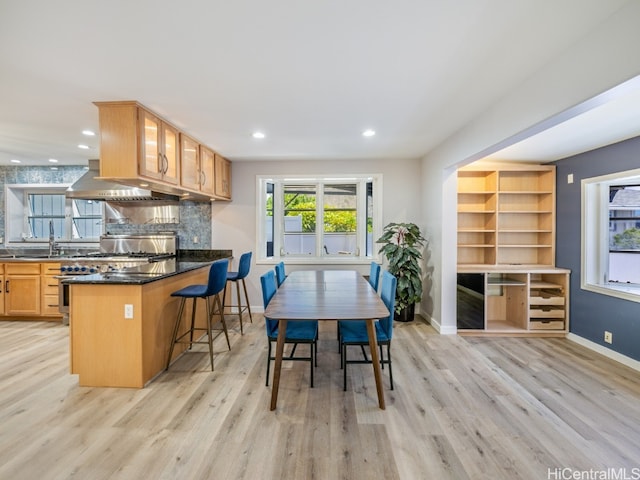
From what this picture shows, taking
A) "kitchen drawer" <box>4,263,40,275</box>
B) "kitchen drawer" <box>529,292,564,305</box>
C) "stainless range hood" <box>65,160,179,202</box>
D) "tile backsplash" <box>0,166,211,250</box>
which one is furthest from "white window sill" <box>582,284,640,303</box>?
"kitchen drawer" <box>4,263,40,275</box>

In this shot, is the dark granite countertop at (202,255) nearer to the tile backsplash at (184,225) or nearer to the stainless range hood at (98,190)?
the tile backsplash at (184,225)

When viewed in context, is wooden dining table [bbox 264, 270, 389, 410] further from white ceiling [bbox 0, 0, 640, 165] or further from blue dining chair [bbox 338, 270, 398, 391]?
white ceiling [bbox 0, 0, 640, 165]

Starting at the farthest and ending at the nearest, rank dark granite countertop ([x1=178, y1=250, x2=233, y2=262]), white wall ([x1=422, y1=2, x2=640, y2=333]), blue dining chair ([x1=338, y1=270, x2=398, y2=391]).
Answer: dark granite countertop ([x1=178, y1=250, x2=233, y2=262])
blue dining chair ([x1=338, y1=270, x2=398, y2=391])
white wall ([x1=422, y1=2, x2=640, y2=333])

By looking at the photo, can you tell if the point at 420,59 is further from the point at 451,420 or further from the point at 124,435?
the point at 124,435

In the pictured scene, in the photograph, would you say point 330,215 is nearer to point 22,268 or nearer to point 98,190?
point 98,190

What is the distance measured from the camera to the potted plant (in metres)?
3.94

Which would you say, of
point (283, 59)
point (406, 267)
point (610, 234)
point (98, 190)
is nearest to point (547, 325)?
point (610, 234)

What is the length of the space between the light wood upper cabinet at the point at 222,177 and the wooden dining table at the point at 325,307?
1985 millimetres

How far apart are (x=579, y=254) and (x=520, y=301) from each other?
2.84 feet

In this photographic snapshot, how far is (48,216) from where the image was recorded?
4879mm

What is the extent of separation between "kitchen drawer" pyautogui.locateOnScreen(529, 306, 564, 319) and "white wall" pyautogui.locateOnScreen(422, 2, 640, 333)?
39.3 inches

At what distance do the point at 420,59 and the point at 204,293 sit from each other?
2.56 metres

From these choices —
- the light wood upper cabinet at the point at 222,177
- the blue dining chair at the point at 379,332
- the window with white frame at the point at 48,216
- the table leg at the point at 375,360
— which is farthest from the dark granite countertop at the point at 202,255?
the table leg at the point at 375,360

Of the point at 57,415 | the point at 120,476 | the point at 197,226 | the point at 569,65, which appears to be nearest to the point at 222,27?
the point at 569,65
